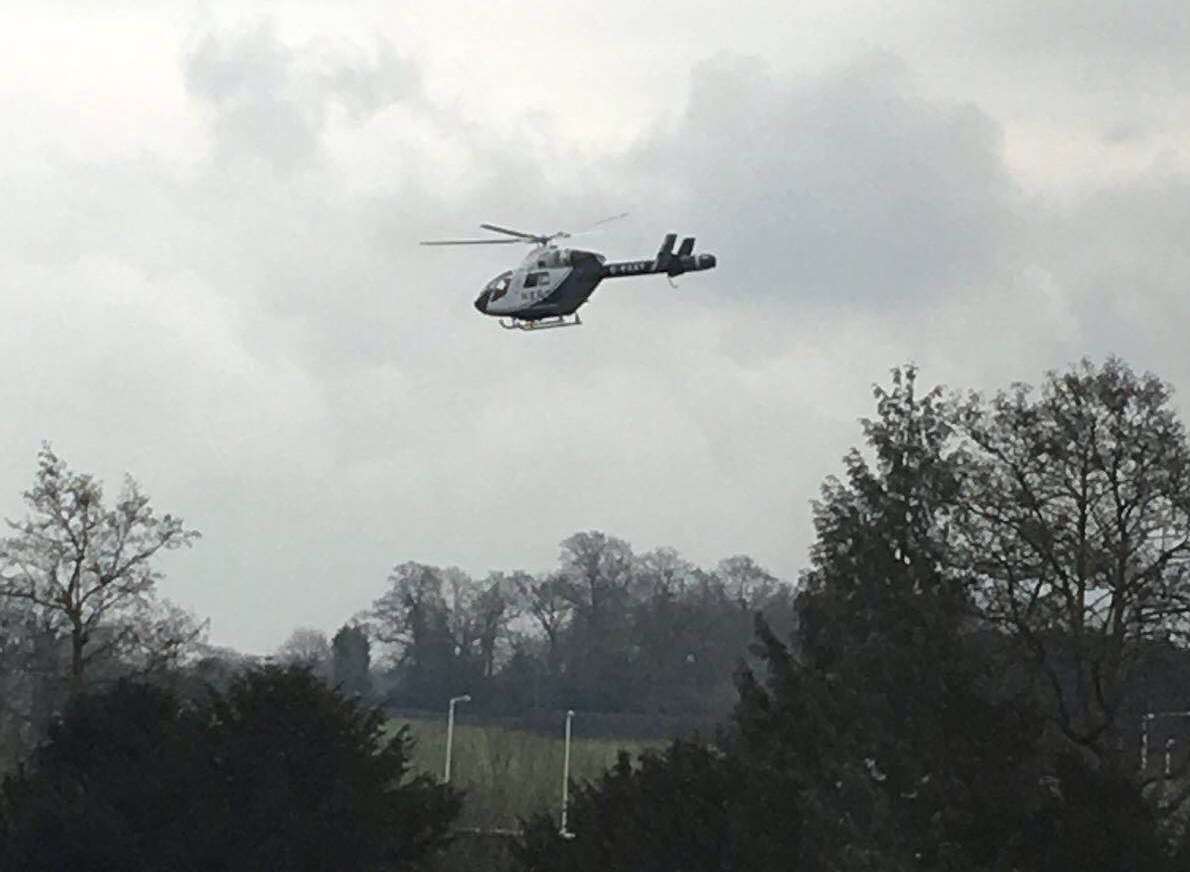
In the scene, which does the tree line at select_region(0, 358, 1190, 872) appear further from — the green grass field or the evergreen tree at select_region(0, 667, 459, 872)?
the green grass field

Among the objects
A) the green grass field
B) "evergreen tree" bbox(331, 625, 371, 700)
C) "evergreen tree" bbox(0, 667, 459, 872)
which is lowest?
"evergreen tree" bbox(0, 667, 459, 872)

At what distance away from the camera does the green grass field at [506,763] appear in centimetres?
8250

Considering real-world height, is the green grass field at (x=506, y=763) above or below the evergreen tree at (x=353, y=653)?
below

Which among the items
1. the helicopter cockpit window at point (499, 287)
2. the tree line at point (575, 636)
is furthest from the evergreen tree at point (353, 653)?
the helicopter cockpit window at point (499, 287)

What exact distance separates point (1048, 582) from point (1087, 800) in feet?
90.3

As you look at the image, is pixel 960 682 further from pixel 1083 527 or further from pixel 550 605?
pixel 550 605

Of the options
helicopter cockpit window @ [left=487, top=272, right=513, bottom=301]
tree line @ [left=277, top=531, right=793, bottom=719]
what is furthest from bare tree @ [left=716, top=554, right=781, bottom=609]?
helicopter cockpit window @ [left=487, top=272, right=513, bottom=301]

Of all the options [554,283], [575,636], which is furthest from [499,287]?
[575,636]

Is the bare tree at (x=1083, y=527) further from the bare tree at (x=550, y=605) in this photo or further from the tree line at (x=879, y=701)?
the bare tree at (x=550, y=605)

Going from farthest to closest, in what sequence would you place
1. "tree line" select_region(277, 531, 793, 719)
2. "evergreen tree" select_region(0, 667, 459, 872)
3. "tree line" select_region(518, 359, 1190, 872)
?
"tree line" select_region(277, 531, 793, 719) < "evergreen tree" select_region(0, 667, 459, 872) < "tree line" select_region(518, 359, 1190, 872)

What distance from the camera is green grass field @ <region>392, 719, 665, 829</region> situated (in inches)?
3248

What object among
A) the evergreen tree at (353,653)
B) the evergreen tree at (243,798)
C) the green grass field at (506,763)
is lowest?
the evergreen tree at (243,798)

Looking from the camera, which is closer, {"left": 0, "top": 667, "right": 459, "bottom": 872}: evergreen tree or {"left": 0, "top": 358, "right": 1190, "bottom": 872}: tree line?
{"left": 0, "top": 358, "right": 1190, "bottom": 872}: tree line

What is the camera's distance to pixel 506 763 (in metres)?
99.6
